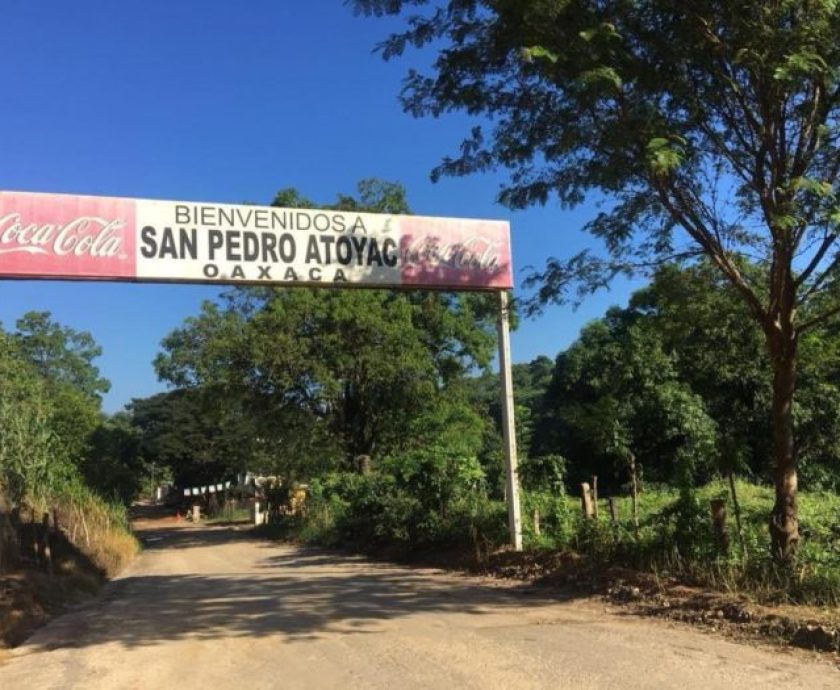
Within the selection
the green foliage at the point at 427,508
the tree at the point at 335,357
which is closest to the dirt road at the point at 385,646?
the green foliage at the point at 427,508

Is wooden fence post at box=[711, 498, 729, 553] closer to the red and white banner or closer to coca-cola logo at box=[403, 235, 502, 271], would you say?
the red and white banner

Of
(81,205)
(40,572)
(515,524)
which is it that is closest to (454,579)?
(515,524)

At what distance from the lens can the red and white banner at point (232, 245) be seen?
12.5 meters

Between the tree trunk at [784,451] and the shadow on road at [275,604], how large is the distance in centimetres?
279

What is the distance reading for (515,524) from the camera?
556 inches

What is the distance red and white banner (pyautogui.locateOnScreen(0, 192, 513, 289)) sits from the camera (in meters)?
12.5

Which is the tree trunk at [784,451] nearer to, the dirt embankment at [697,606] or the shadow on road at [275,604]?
the dirt embankment at [697,606]

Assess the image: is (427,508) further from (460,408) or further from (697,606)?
(460,408)

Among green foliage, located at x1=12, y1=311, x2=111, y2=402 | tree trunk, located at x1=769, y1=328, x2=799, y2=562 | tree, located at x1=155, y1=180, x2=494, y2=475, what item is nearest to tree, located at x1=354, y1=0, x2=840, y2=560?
tree trunk, located at x1=769, y1=328, x2=799, y2=562

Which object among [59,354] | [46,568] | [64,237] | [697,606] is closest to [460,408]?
[46,568]

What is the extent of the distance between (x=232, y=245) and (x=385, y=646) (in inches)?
299

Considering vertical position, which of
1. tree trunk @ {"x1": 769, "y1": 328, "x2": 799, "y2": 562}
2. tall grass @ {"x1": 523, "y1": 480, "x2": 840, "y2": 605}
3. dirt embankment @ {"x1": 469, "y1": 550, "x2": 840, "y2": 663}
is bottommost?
dirt embankment @ {"x1": 469, "y1": 550, "x2": 840, "y2": 663}

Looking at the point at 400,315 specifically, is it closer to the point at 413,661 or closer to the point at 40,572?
the point at 40,572

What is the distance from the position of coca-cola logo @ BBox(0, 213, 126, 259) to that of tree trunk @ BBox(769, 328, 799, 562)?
9607 millimetres
